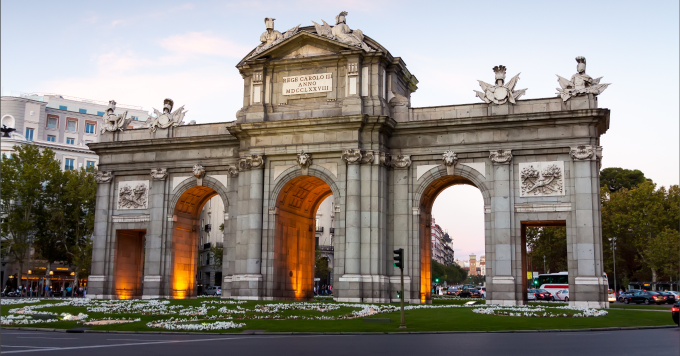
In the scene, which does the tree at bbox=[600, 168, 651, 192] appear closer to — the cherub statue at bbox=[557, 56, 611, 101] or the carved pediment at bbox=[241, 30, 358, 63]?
the cherub statue at bbox=[557, 56, 611, 101]

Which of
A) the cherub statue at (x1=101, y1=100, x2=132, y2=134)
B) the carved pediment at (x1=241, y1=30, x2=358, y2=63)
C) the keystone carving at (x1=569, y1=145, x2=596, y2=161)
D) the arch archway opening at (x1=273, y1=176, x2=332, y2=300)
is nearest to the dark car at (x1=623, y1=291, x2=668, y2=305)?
the keystone carving at (x1=569, y1=145, x2=596, y2=161)

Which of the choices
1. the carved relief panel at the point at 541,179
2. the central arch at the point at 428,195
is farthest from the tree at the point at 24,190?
the carved relief panel at the point at 541,179

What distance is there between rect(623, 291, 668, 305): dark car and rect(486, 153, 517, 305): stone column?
29786mm

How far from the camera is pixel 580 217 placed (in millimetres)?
44781

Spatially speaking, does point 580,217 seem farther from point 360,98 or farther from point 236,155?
point 236,155

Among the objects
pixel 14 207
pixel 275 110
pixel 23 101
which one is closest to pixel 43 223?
pixel 14 207

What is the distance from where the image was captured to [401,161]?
4900 centimetres

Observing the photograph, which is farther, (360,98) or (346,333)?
(360,98)

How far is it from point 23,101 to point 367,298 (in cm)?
7587

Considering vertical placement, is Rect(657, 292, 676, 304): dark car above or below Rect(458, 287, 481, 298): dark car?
above

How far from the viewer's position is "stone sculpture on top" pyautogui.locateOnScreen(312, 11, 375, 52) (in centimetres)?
4885

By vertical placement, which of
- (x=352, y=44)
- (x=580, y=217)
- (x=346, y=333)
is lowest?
(x=346, y=333)

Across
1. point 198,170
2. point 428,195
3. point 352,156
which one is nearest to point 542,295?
point 428,195

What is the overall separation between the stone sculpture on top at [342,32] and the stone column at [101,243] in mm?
21169
